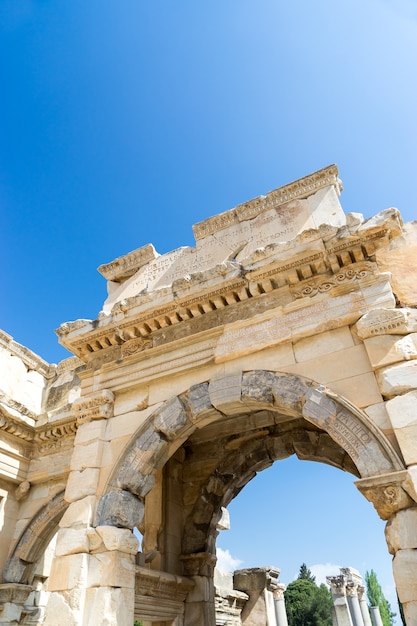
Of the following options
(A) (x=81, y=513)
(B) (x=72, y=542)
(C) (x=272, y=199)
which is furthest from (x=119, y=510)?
(C) (x=272, y=199)

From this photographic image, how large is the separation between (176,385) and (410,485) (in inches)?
111

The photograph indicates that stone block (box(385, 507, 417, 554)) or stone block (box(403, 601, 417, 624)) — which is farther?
stone block (box(385, 507, 417, 554))

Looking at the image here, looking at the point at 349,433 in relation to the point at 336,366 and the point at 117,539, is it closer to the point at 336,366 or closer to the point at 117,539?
the point at 336,366

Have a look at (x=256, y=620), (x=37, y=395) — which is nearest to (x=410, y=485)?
(x=37, y=395)

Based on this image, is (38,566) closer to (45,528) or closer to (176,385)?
(45,528)

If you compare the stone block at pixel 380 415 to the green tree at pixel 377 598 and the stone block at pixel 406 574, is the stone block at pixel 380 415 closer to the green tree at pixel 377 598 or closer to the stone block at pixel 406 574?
the stone block at pixel 406 574

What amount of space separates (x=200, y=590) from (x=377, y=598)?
34749 millimetres

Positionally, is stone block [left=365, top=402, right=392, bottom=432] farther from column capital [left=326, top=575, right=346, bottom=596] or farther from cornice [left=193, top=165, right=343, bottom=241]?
column capital [left=326, top=575, right=346, bottom=596]

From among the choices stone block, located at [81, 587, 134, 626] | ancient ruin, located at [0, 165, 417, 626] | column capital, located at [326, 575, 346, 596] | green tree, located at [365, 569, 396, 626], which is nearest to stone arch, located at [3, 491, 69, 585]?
ancient ruin, located at [0, 165, 417, 626]

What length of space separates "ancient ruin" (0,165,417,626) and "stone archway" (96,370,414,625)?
2 cm

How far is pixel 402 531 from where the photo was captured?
12.0 ft

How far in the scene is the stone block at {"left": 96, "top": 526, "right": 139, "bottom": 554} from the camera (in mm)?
4715

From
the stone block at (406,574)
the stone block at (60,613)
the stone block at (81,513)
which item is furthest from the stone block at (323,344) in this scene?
the stone block at (60,613)

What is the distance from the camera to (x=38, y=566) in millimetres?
8391
